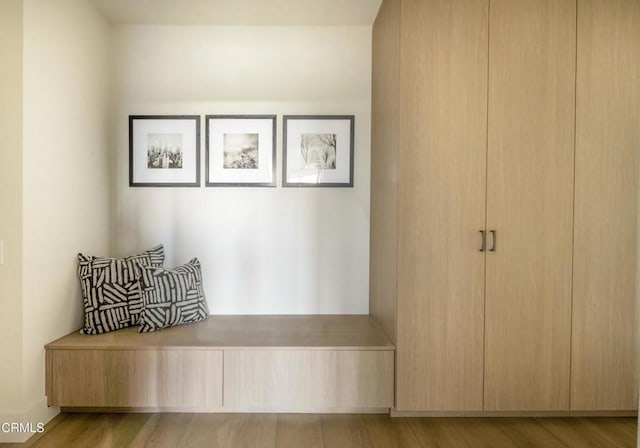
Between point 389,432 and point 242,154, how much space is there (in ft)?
6.63

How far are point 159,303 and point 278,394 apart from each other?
2.99 feet

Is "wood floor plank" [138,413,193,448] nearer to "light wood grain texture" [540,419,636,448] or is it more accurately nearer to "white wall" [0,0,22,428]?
"white wall" [0,0,22,428]

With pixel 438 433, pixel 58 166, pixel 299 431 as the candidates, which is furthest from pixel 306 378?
pixel 58 166

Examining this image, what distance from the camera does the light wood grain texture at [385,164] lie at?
224 cm

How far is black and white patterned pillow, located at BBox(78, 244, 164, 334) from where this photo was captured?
7.74 feet

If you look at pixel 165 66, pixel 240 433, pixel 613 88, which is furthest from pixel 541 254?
pixel 165 66

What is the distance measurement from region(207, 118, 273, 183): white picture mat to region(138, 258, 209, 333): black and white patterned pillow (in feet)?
2.32

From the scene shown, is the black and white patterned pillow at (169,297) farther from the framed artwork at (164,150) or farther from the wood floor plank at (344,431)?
the wood floor plank at (344,431)

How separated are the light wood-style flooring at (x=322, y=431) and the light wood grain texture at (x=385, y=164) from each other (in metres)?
0.52

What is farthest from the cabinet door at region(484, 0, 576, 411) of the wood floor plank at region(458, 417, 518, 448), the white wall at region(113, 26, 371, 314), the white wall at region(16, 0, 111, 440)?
the white wall at region(16, 0, 111, 440)

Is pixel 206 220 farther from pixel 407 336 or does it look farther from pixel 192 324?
pixel 407 336

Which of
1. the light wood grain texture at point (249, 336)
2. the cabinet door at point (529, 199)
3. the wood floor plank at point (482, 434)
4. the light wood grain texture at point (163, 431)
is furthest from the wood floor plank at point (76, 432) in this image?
the cabinet door at point (529, 199)

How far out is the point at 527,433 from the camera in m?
2.15

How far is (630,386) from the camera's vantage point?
7.35ft
